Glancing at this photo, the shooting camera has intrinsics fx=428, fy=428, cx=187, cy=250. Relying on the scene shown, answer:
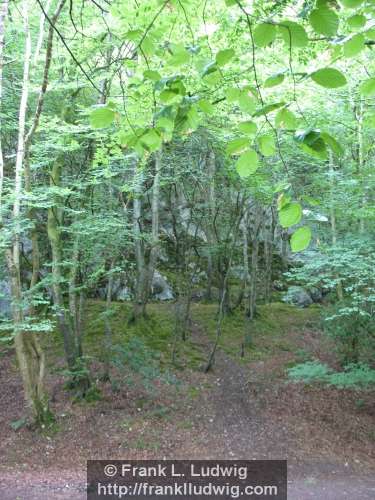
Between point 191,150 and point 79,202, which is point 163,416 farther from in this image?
point 191,150

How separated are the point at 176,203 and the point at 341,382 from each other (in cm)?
1034

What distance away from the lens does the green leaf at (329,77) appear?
1.07 metres

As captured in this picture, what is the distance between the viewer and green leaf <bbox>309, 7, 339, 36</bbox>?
1.11m

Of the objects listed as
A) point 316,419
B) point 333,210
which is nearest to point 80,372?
point 316,419

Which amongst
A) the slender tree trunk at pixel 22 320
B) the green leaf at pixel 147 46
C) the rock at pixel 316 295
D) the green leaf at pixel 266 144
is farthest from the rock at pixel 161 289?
the green leaf at pixel 266 144

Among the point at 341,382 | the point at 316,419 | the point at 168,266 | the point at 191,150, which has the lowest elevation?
the point at 316,419

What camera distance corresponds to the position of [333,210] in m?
11.0

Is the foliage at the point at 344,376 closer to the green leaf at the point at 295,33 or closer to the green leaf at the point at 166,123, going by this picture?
the green leaf at the point at 166,123

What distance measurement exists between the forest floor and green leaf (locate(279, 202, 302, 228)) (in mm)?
6961

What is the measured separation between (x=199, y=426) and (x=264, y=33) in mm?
9650

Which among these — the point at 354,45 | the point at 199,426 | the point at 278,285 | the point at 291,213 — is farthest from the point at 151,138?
the point at 278,285

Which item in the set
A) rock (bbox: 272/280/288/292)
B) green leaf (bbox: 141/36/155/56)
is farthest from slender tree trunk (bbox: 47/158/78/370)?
rock (bbox: 272/280/288/292)

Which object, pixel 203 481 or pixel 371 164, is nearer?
pixel 203 481

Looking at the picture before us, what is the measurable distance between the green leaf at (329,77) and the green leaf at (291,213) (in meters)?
0.33
